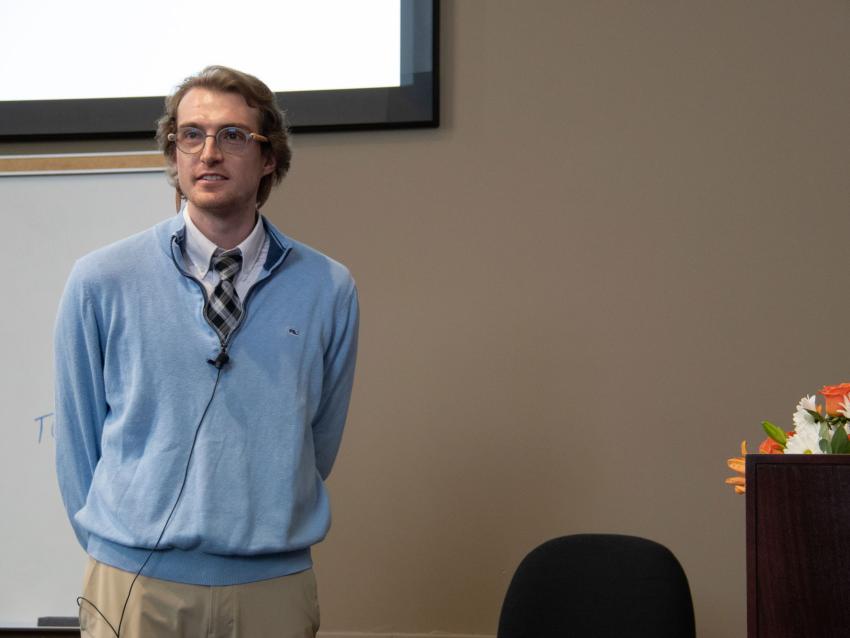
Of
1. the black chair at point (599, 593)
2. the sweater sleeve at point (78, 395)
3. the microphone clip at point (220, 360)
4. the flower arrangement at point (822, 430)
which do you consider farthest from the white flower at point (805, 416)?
the sweater sleeve at point (78, 395)

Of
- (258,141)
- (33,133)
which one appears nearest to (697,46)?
(258,141)

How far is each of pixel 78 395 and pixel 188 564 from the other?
388 millimetres

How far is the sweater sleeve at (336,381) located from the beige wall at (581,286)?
62 cm

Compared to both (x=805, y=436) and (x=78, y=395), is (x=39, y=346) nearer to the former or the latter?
(x=78, y=395)

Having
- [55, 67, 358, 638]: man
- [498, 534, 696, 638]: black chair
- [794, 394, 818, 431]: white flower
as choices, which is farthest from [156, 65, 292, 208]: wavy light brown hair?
[794, 394, 818, 431]: white flower

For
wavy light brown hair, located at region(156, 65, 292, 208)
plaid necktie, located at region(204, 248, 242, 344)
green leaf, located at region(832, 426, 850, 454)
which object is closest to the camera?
green leaf, located at region(832, 426, 850, 454)

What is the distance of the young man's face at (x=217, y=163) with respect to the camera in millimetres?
1818

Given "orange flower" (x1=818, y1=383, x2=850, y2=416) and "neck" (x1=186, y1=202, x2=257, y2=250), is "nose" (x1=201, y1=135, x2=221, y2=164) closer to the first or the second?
"neck" (x1=186, y1=202, x2=257, y2=250)

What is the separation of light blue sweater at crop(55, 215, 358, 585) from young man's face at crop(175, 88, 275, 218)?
89mm

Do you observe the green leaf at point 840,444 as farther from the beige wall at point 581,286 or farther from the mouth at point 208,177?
the beige wall at point 581,286

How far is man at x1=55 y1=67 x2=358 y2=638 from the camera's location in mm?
1655

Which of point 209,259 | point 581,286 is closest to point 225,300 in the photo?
point 209,259

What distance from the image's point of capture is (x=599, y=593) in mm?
1991

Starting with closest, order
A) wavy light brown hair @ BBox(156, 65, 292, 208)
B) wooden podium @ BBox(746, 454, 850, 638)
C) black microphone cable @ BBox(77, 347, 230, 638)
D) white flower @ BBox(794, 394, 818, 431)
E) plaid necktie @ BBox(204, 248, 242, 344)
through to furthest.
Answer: wooden podium @ BBox(746, 454, 850, 638), white flower @ BBox(794, 394, 818, 431), black microphone cable @ BBox(77, 347, 230, 638), plaid necktie @ BBox(204, 248, 242, 344), wavy light brown hair @ BBox(156, 65, 292, 208)
